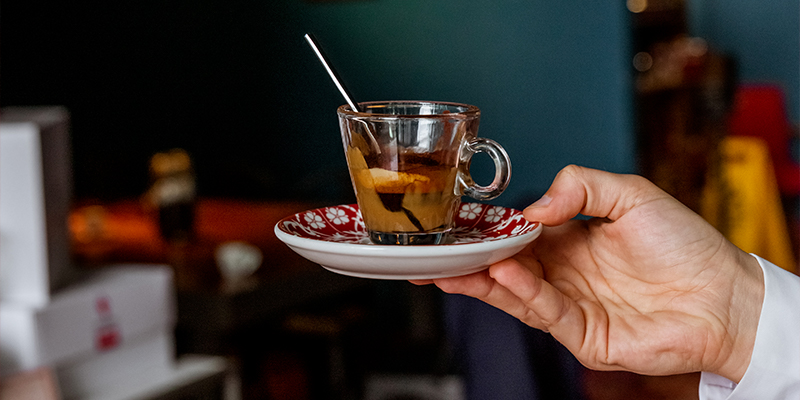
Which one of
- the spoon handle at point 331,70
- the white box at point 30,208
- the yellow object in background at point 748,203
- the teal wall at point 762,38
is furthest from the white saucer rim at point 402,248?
the teal wall at point 762,38

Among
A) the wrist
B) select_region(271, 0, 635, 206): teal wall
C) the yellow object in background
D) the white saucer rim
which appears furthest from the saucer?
the yellow object in background

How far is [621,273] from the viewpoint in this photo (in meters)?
1.03

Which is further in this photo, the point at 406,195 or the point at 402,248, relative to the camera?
the point at 406,195

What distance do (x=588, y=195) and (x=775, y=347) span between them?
37cm

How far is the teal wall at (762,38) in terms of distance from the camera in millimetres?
6160

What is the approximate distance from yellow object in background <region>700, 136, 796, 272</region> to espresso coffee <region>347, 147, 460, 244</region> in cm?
350

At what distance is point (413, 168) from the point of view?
87cm

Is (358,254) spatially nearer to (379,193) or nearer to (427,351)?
(379,193)

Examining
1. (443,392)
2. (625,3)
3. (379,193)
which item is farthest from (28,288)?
(625,3)

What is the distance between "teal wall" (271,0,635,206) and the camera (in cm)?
331

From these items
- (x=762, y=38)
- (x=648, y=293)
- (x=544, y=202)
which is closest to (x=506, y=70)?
(x=648, y=293)

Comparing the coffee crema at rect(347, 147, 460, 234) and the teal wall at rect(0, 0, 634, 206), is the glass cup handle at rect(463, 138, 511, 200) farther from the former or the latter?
the teal wall at rect(0, 0, 634, 206)

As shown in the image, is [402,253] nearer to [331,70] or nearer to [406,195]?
[406,195]

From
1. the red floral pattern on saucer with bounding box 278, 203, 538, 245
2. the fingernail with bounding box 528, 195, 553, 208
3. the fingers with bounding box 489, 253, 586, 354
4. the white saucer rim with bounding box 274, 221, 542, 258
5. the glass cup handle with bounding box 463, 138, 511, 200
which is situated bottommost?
the fingers with bounding box 489, 253, 586, 354
